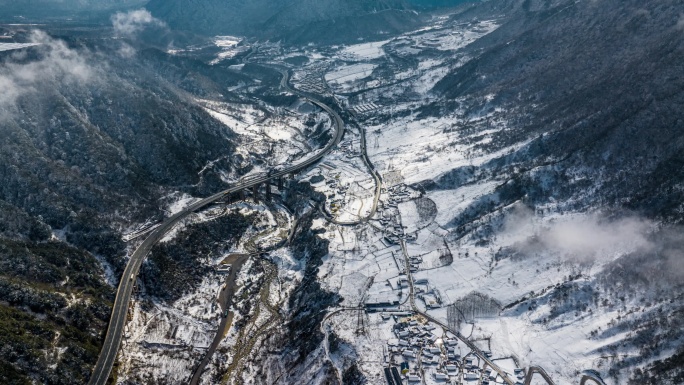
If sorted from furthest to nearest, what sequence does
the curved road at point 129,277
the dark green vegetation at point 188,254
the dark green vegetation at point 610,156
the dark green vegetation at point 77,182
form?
the dark green vegetation at point 188,254
the dark green vegetation at point 77,182
the curved road at point 129,277
the dark green vegetation at point 610,156

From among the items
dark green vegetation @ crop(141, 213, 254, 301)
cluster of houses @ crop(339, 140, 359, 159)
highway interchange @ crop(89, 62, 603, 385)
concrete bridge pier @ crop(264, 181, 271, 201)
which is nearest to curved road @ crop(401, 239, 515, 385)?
highway interchange @ crop(89, 62, 603, 385)

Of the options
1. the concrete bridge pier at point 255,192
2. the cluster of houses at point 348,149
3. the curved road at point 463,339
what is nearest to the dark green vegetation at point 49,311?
the concrete bridge pier at point 255,192

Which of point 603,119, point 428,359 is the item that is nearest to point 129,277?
point 428,359

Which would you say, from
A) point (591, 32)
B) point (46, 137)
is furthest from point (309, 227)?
point (591, 32)

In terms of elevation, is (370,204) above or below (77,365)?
above

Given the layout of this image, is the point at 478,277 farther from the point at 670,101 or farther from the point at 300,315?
the point at 670,101

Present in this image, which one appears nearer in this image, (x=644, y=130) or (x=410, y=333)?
(x=410, y=333)

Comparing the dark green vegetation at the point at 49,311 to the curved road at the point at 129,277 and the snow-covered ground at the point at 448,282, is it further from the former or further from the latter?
the snow-covered ground at the point at 448,282

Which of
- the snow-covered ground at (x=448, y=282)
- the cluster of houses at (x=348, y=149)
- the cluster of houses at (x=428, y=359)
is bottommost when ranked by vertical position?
the cluster of houses at (x=428, y=359)
